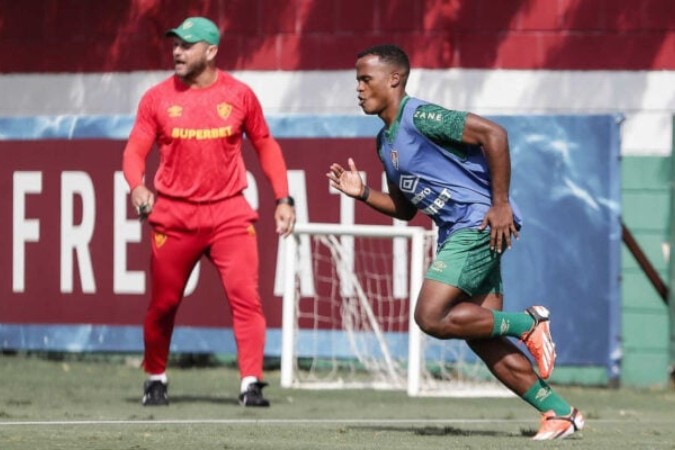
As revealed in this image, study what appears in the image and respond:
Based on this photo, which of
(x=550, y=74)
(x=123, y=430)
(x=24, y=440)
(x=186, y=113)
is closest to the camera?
(x=24, y=440)

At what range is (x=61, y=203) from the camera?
48.1 feet

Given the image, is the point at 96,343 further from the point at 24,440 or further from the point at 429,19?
the point at 24,440

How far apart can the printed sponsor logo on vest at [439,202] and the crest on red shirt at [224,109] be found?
8.27 ft

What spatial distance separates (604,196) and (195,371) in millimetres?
3375

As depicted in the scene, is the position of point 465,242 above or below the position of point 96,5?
below

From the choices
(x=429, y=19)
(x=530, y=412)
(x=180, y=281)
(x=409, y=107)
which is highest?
(x=429, y=19)

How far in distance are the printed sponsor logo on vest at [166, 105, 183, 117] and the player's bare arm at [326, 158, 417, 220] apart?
219cm

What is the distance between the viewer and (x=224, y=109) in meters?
11.3

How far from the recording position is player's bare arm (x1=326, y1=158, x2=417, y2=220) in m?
9.19

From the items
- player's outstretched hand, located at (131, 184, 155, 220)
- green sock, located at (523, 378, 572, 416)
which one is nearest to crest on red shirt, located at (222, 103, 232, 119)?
player's outstretched hand, located at (131, 184, 155, 220)

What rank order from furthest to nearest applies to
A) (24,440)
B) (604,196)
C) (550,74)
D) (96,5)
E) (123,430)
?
(96,5), (550,74), (604,196), (123,430), (24,440)

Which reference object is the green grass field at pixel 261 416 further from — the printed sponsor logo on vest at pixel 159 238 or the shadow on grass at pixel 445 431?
the printed sponsor logo on vest at pixel 159 238

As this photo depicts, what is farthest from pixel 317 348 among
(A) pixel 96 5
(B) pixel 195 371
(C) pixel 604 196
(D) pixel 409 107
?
(D) pixel 409 107

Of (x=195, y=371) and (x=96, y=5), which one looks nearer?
(x=195, y=371)
